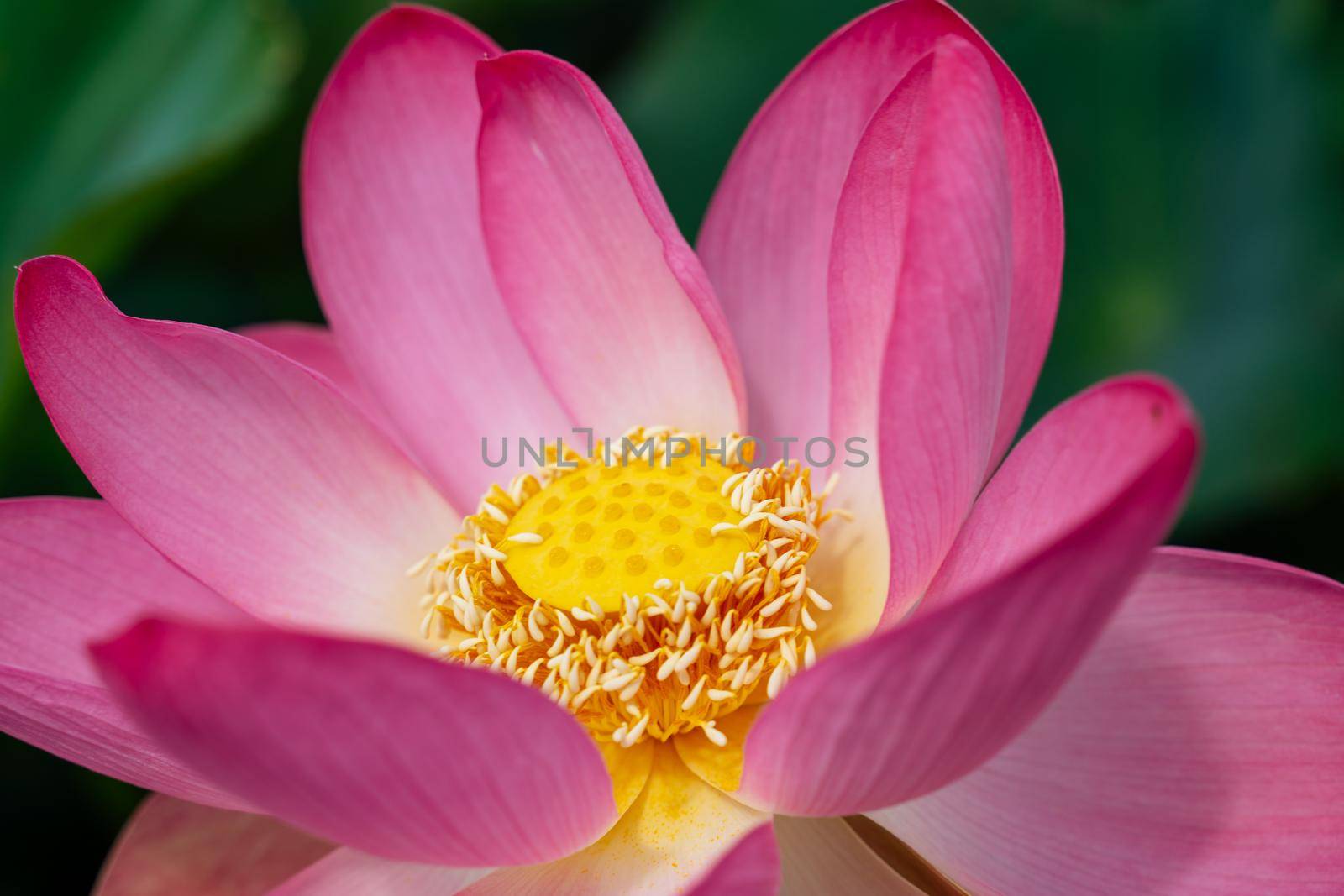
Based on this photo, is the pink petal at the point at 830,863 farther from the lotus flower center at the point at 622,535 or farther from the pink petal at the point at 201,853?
the pink petal at the point at 201,853

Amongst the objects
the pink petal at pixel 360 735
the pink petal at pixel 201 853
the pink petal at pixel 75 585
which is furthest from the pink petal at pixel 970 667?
the pink petal at pixel 75 585

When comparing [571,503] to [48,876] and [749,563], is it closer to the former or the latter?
[749,563]

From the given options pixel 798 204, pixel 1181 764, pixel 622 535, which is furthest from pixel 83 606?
pixel 1181 764

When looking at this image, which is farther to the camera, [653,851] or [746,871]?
[653,851]

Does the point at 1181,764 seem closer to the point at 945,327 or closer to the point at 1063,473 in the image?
the point at 1063,473

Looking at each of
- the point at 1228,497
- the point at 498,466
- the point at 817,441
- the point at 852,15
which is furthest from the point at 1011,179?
the point at 852,15

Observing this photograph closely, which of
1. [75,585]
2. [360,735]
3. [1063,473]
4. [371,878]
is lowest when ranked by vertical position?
[371,878]
